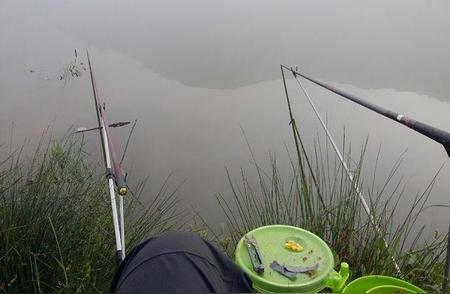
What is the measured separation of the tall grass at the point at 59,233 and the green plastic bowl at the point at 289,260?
0.68 meters

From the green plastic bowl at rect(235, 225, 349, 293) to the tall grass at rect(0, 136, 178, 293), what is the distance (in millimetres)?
682

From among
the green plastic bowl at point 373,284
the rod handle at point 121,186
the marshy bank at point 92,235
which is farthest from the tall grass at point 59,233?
the green plastic bowl at point 373,284

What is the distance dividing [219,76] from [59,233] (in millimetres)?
2672

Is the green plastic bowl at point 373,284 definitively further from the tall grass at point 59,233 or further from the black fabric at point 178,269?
the tall grass at point 59,233

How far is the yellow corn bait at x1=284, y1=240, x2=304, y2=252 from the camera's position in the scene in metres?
1.20

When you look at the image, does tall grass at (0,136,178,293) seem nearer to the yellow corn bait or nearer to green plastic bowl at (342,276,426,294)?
the yellow corn bait

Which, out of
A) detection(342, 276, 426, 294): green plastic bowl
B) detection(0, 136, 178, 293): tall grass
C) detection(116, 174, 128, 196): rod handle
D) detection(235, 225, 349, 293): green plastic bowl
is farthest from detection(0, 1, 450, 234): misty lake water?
detection(342, 276, 426, 294): green plastic bowl

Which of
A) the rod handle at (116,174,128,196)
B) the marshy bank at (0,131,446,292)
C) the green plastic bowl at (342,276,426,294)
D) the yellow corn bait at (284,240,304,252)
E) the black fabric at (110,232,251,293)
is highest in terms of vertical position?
the rod handle at (116,174,128,196)

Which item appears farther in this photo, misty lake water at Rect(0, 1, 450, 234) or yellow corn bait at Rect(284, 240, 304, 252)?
misty lake water at Rect(0, 1, 450, 234)

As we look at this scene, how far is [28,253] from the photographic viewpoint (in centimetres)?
161

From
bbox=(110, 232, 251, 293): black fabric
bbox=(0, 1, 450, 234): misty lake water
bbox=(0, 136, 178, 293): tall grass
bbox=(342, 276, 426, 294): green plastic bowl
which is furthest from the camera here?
bbox=(0, 1, 450, 234): misty lake water

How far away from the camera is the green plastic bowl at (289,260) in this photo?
1063 millimetres

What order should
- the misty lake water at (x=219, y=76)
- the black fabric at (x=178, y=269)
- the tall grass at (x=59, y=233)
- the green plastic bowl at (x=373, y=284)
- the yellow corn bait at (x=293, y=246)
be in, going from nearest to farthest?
the black fabric at (x=178, y=269) < the green plastic bowl at (x=373, y=284) < the yellow corn bait at (x=293, y=246) < the tall grass at (x=59, y=233) < the misty lake water at (x=219, y=76)

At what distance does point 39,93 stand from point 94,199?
83.8 inches
